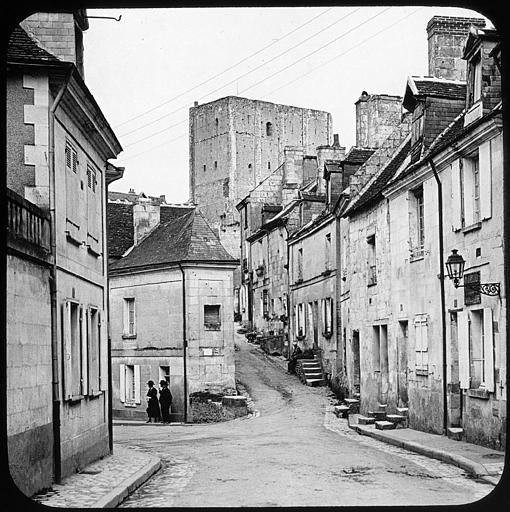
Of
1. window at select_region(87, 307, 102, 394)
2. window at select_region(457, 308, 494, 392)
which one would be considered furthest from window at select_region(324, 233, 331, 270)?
window at select_region(87, 307, 102, 394)

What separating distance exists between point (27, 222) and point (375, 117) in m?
19.1

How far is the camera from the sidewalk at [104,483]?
9031mm

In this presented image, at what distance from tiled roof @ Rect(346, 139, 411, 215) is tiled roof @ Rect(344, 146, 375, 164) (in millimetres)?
3724

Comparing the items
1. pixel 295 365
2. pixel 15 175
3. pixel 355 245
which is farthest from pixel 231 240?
pixel 15 175

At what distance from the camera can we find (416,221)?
16.7 m

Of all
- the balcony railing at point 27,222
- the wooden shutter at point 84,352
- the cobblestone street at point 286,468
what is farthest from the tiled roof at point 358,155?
the balcony railing at point 27,222

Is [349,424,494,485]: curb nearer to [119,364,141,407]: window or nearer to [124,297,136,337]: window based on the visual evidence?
[119,364,141,407]: window

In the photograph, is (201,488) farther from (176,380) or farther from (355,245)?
(176,380)

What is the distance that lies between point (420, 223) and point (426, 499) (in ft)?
25.7

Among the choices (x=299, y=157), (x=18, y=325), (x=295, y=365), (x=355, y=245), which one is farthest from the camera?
(x=299, y=157)

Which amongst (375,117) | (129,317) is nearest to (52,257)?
(129,317)

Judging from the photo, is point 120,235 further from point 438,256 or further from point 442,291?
point 442,291

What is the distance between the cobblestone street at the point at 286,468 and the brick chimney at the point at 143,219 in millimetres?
7227

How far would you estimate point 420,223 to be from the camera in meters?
16.6
